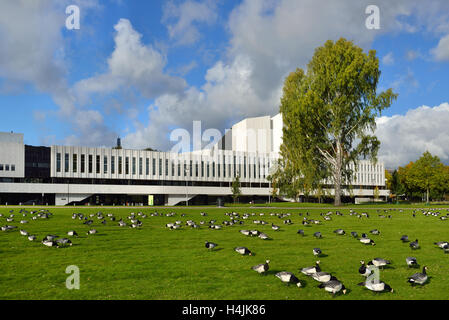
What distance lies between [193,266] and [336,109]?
140 feet

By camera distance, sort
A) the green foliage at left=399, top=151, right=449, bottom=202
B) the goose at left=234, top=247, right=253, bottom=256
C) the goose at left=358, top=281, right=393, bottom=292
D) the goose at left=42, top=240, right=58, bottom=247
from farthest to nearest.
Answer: the green foliage at left=399, top=151, right=449, bottom=202
the goose at left=42, top=240, right=58, bottom=247
the goose at left=234, top=247, right=253, bottom=256
the goose at left=358, top=281, right=393, bottom=292

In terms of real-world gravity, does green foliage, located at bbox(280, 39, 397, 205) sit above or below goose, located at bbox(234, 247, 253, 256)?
above

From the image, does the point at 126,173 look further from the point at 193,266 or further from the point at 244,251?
the point at 193,266

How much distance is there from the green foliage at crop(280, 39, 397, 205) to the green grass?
3182cm

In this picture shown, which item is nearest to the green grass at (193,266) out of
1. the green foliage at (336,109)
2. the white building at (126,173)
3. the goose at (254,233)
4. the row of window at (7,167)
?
the goose at (254,233)

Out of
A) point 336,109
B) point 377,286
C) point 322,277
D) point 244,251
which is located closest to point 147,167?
point 336,109

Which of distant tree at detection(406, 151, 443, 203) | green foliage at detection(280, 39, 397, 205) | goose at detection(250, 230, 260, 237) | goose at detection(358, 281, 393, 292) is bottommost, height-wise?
goose at detection(250, 230, 260, 237)

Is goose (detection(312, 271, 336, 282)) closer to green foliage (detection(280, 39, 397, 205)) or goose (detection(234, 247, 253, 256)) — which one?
goose (detection(234, 247, 253, 256))

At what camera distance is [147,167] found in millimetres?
91938

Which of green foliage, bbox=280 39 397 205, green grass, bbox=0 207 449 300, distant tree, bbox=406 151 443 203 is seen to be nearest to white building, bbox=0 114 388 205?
green foliage, bbox=280 39 397 205

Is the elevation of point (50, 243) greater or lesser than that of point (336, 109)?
lesser

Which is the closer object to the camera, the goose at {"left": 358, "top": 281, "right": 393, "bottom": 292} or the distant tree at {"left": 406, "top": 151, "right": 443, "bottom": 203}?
the goose at {"left": 358, "top": 281, "right": 393, "bottom": 292}

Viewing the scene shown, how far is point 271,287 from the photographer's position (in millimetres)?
9656

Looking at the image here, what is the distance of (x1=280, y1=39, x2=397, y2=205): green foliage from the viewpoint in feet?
160
